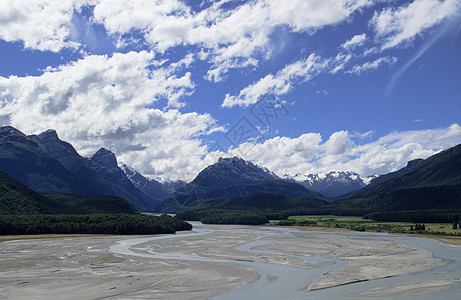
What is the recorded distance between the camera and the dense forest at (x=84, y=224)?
432 feet

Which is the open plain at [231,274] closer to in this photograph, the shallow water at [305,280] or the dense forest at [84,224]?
the shallow water at [305,280]

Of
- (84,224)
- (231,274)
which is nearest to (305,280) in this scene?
(231,274)

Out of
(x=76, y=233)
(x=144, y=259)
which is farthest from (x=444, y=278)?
(x=76, y=233)

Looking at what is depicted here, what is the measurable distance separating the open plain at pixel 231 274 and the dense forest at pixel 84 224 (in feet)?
177

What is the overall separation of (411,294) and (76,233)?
127 meters

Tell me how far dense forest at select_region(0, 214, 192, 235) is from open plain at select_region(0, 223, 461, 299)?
53808mm

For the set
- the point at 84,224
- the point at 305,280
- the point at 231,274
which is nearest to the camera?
the point at 305,280

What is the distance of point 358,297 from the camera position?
4359cm

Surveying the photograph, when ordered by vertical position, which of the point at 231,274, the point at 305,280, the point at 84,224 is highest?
the point at 84,224

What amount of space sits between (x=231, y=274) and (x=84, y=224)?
104 meters

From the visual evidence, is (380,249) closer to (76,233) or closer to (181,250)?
(181,250)

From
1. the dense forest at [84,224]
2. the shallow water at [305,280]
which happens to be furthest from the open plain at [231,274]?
the dense forest at [84,224]

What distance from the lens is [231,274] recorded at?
58000 mm

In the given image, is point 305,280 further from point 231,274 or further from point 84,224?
point 84,224
